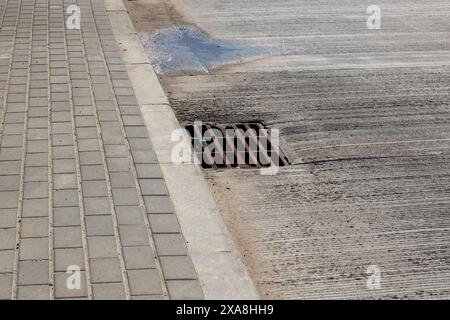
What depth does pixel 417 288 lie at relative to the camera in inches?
178

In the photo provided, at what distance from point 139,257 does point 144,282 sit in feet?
0.98

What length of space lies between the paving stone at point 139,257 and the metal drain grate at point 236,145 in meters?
1.65

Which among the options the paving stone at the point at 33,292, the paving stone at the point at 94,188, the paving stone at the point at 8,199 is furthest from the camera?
the paving stone at the point at 94,188

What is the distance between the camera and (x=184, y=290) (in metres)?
4.31

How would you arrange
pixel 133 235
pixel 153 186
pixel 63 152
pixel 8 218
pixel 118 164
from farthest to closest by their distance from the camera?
pixel 63 152
pixel 118 164
pixel 153 186
pixel 8 218
pixel 133 235

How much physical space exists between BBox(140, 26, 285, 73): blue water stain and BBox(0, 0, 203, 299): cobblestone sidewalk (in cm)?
71

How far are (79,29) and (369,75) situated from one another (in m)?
4.44

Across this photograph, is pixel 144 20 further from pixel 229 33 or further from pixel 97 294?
pixel 97 294

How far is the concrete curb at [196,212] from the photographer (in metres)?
4.44

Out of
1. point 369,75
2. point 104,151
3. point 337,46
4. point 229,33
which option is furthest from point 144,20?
point 104,151

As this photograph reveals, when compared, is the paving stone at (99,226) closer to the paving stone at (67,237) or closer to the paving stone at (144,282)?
the paving stone at (67,237)

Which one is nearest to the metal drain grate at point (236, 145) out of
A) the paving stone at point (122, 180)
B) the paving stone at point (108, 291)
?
the paving stone at point (122, 180)

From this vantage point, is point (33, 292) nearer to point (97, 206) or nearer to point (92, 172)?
point (97, 206)

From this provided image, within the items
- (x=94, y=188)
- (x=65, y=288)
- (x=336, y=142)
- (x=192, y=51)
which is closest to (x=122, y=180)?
(x=94, y=188)
